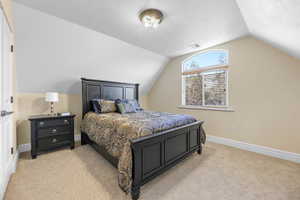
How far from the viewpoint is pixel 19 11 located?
6.70 feet

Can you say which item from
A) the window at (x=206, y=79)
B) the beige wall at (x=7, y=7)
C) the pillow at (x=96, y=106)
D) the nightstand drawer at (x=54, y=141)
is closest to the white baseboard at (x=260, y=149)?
the window at (x=206, y=79)

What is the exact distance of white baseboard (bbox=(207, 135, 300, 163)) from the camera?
246 cm

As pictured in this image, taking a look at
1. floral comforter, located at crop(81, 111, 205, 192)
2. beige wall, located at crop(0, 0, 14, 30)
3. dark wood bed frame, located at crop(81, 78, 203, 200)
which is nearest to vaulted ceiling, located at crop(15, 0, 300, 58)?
beige wall, located at crop(0, 0, 14, 30)

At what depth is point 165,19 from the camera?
2348mm

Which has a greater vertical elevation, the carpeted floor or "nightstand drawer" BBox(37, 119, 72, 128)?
"nightstand drawer" BBox(37, 119, 72, 128)

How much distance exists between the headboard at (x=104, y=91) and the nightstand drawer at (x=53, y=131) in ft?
1.73

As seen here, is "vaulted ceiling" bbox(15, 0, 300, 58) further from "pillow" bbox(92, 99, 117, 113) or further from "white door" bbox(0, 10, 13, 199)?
"pillow" bbox(92, 99, 117, 113)

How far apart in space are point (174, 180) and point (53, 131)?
2.64 m

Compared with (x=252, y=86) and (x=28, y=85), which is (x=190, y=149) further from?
(x=28, y=85)

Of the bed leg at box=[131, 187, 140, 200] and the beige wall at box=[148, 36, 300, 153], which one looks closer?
the bed leg at box=[131, 187, 140, 200]

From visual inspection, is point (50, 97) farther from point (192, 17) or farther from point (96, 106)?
point (192, 17)

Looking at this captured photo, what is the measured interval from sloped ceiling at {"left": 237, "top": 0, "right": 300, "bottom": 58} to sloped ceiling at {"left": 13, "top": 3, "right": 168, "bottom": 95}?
246cm

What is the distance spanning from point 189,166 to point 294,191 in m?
1.32

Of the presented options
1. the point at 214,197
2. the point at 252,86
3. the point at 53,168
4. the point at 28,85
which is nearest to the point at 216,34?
the point at 252,86
